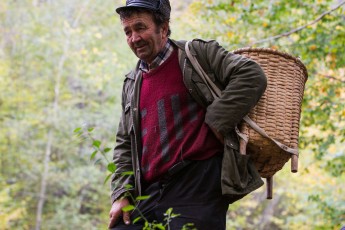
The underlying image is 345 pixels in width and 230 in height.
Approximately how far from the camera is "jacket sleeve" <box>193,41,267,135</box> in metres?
2.85

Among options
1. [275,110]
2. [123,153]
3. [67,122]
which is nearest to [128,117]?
[123,153]

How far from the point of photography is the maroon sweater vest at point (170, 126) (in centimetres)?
294

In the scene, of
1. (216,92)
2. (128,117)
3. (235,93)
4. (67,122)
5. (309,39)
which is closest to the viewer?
(235,93)

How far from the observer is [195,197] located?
9.48 feet

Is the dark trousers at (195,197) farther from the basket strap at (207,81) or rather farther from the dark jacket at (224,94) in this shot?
the basket strap at (207,81)

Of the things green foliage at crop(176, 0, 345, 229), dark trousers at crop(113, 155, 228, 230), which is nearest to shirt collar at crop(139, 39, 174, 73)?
dark trousers at crop(113, 155, 228, 230)

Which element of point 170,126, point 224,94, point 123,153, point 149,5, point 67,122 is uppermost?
point 149,5

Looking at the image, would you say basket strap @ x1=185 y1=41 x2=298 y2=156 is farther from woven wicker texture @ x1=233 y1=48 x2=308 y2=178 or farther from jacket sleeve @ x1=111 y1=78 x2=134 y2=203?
jacket sleeve @ x1=111 y1=78 x2=134 y2=203

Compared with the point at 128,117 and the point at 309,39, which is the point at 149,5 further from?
the point at 309,39

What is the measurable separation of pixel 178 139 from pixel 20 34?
1871 cm

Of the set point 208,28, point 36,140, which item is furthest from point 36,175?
point 208,28

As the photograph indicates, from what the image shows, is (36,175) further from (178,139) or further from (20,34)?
(178,139)

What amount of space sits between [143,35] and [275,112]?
2.60ft

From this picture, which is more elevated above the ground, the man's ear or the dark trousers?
the man's ear
